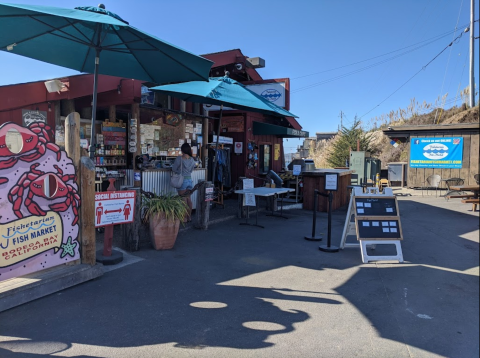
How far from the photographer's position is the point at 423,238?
7465mm

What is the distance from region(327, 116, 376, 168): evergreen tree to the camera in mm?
24625

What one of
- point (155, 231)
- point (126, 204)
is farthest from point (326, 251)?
point (126, 204)

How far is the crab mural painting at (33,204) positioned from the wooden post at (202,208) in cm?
324

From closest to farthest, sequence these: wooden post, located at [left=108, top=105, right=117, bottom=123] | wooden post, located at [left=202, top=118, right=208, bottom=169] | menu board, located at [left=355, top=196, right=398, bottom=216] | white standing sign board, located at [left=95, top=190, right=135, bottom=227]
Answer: white standing sign board, located at [left=95, top=190, right=135, bottom=227] < menu board, located at [left=355, top=196, right=398, bottom=216] < wooden post, located at [left=108, top=105, right=117, bottom=123] < wooden post, located at [left=202, top=118, right=208, bottom=169]

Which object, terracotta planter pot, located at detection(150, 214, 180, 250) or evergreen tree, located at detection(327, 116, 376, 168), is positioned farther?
evergreen tree, located at detection(327, 116, 376, 168)

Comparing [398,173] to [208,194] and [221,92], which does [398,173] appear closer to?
[208,194]

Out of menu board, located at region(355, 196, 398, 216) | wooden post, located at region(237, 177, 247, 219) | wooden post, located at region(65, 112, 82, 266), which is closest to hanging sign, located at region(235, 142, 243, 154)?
wooden post, located at region(237, 177, 247, 219)

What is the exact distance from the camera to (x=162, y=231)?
5969 millimetres

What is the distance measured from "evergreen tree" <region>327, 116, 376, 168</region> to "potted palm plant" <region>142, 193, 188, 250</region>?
66.1ft

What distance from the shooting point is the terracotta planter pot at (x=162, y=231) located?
Answer: 19.4 ft

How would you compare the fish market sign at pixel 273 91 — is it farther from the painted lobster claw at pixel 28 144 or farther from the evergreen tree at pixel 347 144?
the evergreen tree at pixel 347 144

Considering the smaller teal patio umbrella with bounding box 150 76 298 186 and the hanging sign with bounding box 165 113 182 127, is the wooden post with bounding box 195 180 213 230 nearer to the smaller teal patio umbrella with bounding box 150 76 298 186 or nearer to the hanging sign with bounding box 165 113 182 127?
the smaller teal patio umbrella with bounding box 150 76 298 186

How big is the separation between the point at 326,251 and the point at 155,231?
299 cm

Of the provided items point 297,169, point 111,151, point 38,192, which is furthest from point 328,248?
point 297,169
